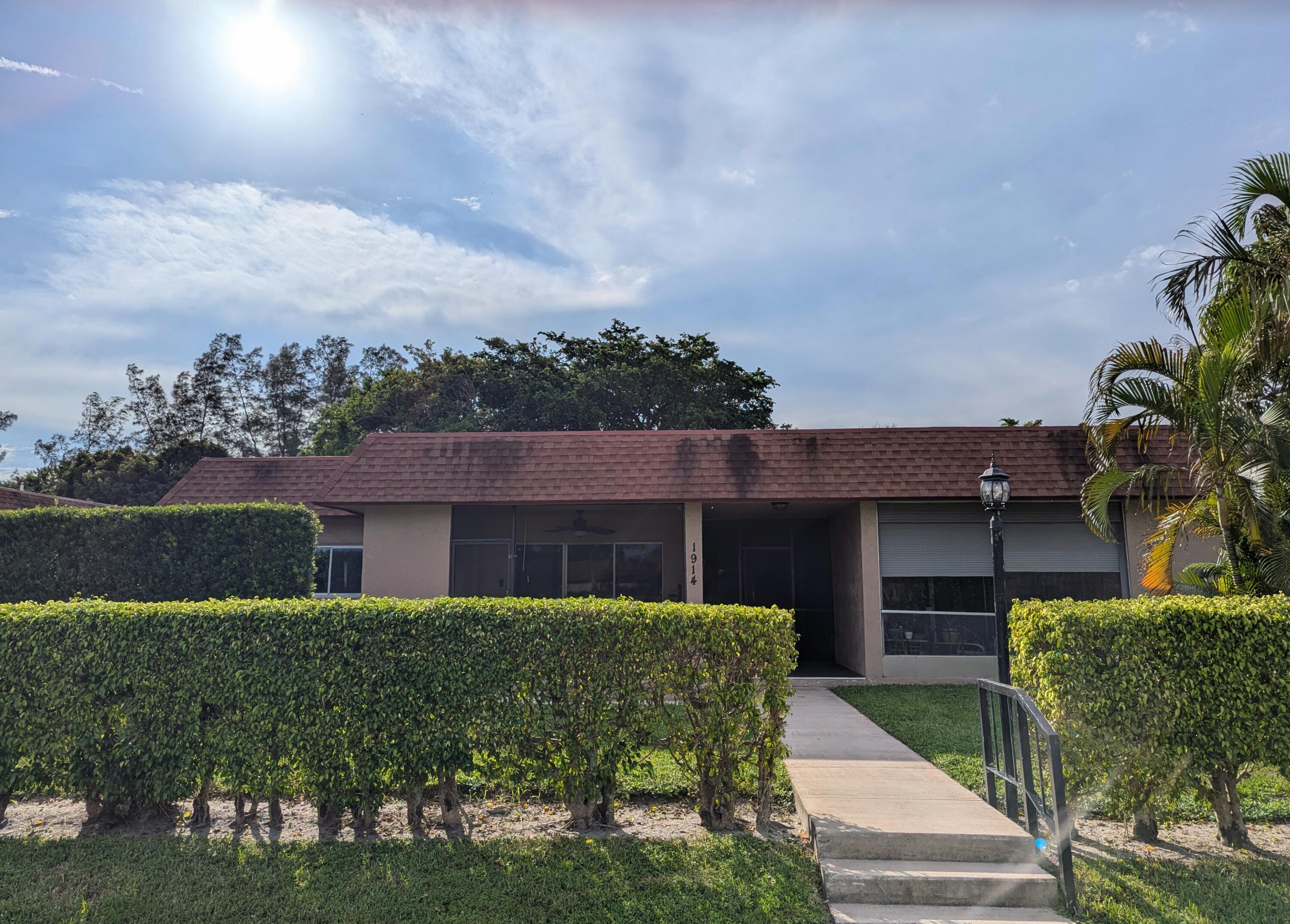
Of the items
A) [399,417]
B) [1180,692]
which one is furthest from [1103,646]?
[399,417]

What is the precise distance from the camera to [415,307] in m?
14.7

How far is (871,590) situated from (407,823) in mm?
9277

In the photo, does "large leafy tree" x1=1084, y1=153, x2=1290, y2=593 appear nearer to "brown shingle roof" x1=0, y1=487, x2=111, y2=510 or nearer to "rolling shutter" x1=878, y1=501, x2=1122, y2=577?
"rolling shutter" x1=878, y1=501, x2=1122, y2=577

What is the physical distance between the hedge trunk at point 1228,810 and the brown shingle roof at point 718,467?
7404 millimetres

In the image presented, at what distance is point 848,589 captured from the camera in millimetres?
14547

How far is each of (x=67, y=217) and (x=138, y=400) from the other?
42.3m

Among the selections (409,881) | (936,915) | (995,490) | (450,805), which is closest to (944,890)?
(936,915)

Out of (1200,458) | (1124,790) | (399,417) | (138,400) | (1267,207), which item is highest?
(138,400)

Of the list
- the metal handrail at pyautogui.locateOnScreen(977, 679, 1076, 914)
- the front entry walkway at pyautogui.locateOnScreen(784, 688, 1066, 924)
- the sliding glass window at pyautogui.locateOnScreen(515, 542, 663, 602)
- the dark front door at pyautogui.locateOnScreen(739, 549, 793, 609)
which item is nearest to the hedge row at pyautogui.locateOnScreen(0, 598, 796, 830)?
the front entry walkway at pyautogui.locateOnScreen(784, 688, 1066, 924)

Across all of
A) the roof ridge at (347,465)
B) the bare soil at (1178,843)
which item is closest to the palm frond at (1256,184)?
the bare soil at (1178,843)

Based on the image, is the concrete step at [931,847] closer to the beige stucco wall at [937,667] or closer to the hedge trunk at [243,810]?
the hedge trunk at [243,810]

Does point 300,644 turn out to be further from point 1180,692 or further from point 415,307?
point 415,307

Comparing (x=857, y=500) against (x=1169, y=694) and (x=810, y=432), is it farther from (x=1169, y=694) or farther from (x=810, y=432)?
(x=1169, y=694)

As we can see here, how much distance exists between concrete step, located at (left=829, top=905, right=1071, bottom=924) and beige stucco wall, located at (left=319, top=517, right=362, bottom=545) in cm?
1234
